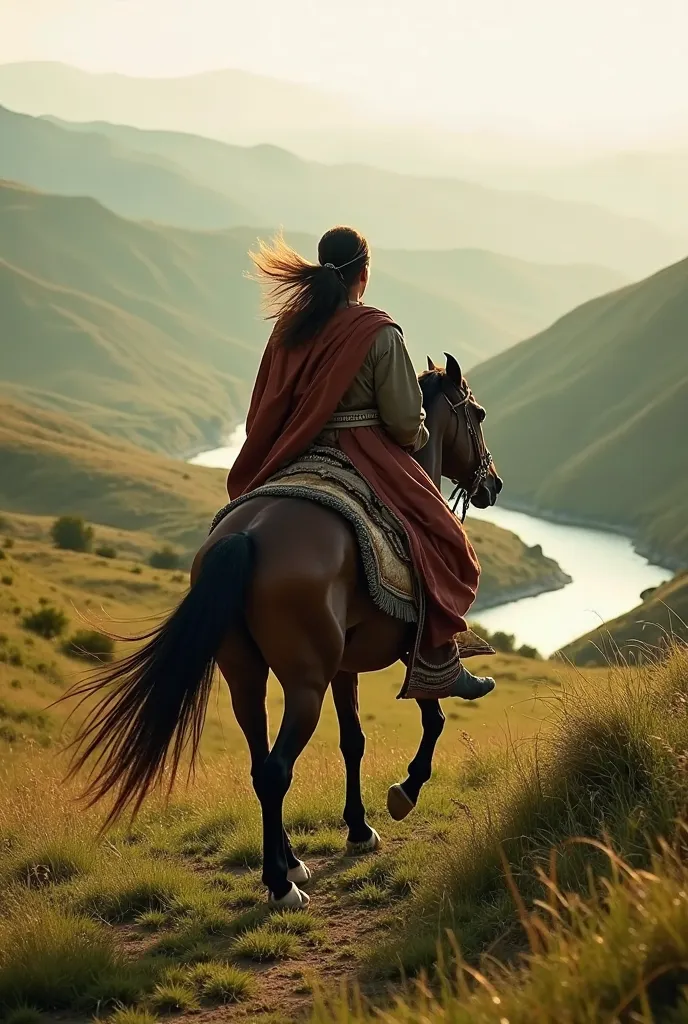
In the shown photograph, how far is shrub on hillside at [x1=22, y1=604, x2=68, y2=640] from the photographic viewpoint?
3584 cm

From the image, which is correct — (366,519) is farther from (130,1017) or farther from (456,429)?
(130,1017)

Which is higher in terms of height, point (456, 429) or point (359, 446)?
point (456, 429)

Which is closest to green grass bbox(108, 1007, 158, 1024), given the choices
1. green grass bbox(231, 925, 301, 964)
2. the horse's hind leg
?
green grass bbox(231, 925, 301, 964)

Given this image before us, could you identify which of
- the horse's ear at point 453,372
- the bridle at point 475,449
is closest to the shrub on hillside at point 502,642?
the bridle at point 475,449

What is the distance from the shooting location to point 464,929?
18.1 feet

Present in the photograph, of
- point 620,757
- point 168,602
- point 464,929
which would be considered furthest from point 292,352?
point 168,602

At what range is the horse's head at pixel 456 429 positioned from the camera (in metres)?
8.52

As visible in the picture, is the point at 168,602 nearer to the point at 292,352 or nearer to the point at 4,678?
the point at 4,678

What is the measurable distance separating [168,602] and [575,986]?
47143 mm

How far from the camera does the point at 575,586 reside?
105062mm

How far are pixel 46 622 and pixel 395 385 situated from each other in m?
30.7

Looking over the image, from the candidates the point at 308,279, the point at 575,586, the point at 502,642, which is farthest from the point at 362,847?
the point at 575,586

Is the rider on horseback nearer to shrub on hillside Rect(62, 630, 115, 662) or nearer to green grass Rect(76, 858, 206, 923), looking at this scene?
green grass Rect(76, 858, 206, 923)

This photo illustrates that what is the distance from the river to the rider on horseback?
71041 millimetres
